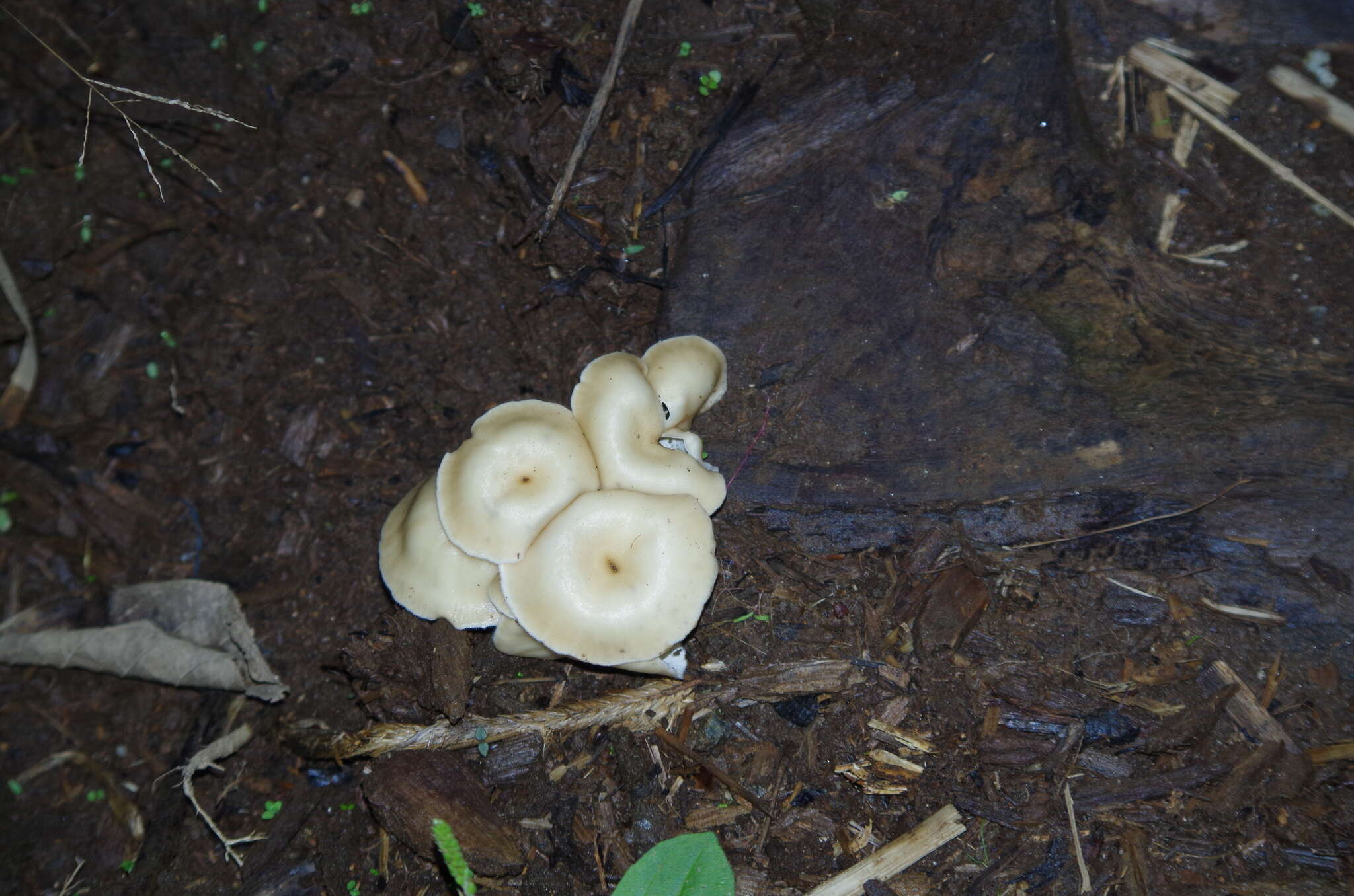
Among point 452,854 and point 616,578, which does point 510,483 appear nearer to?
point 616,578

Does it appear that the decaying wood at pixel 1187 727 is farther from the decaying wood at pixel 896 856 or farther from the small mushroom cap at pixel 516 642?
the small mushroom cap at pixel 516 642

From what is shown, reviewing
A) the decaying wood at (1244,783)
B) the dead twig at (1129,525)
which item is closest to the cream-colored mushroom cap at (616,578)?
the dead twig at (1129,525)

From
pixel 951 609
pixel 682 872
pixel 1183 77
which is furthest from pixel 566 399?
pixel 1183 77

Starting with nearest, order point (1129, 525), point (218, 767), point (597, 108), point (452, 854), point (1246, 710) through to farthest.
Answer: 1. point (452, 854)
2. point (1246, 710)
3. point (1129, 525)
4. point (218, 767)
5. point (597, 108)

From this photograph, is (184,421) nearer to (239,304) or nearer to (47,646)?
(239,304)

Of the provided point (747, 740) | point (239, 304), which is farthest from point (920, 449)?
point (239, 304)

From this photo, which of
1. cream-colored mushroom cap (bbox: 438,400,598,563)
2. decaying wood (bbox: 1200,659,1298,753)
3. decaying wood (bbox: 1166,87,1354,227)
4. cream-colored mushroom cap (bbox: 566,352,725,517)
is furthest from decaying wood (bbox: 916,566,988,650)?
decaying wood (bbox: 1166,87,1354,227)
